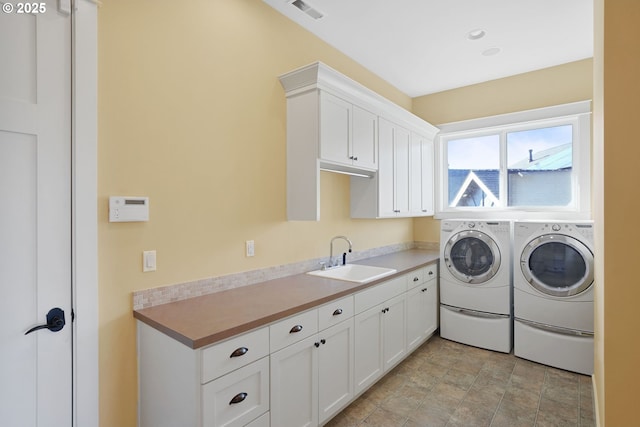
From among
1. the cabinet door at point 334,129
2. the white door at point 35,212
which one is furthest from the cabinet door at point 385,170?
the white door at point 35,212

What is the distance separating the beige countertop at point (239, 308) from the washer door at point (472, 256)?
133 centimetres

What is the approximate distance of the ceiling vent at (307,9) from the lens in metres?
2.44

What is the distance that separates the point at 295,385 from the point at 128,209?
51.9 inches

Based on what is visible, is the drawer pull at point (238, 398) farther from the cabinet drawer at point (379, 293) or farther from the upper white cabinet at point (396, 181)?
the upper white cabinet at point (396, 181)

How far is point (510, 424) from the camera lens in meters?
2.19

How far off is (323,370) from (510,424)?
1.36m

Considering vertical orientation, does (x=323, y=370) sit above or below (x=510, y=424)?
above

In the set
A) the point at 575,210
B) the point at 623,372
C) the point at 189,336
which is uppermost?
the point at 575,210

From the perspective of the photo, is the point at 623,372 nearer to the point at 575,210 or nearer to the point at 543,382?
the point at 543,382

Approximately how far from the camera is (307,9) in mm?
2521

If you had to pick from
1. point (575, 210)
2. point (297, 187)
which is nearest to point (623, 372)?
point (297, 187)

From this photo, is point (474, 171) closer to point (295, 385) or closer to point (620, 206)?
point (620, 206)

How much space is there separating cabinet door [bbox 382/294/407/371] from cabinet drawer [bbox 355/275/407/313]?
6 centimetres

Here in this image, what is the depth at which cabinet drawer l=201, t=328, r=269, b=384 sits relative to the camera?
4.56ft
